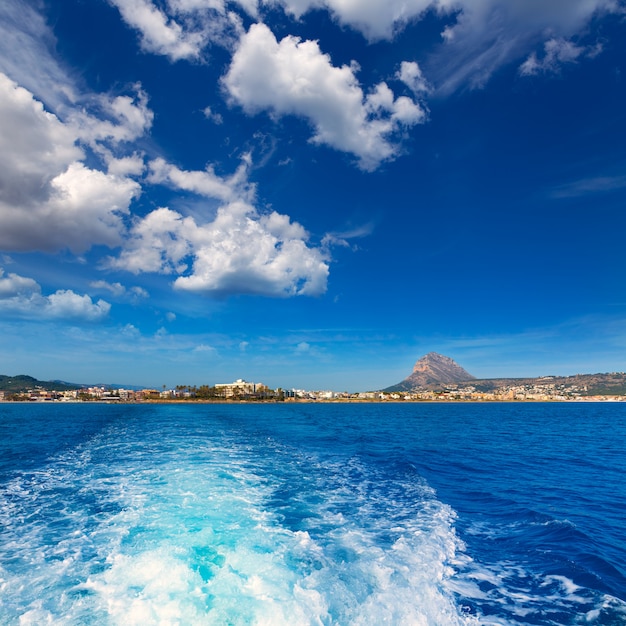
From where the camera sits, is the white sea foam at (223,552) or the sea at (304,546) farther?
the sea at (304,546)

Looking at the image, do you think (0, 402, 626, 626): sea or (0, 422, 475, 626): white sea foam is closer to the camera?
(0, 422, 475, 626): white sea foam

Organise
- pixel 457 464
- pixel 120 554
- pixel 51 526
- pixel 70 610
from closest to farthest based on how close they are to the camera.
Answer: pixel 70 610 → pixel 120 554 → pixel 51 526 → pixel 457 464

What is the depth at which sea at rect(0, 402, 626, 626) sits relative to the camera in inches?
296

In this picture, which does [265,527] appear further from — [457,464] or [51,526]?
[457,464]

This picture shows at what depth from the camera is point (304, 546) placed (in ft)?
34.9

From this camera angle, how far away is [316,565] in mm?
9398

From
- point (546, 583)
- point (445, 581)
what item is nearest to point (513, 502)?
point (546, 583)

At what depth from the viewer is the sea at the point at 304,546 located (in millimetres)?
7508

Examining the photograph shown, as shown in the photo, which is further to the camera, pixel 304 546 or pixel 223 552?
pixel 304 546

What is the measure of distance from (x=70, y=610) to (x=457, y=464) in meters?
24.5

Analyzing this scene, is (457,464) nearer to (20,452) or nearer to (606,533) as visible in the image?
(606,533)

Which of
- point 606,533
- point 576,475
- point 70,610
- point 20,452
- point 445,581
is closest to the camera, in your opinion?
point 70,610

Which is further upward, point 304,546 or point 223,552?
point 223,552

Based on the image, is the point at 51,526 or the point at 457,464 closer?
the point at 51,526
